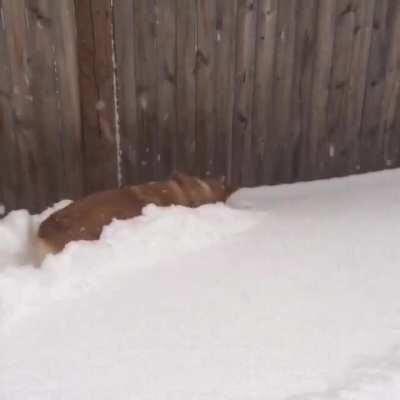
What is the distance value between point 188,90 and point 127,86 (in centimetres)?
36

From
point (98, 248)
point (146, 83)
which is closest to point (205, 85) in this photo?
point (146, 83)

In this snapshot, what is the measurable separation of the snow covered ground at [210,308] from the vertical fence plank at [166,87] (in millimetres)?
558

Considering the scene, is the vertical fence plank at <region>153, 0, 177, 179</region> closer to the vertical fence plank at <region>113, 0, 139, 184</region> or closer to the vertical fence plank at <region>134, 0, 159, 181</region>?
the vertical fence plank at <region>134, 0, 159, 181</region>

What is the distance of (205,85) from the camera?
421 cm

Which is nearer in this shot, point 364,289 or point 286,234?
point 364,289

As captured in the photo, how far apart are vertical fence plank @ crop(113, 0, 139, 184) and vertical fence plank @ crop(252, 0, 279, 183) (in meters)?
0.75

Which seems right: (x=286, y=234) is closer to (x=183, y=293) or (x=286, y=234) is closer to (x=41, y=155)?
(x=183, y=293)

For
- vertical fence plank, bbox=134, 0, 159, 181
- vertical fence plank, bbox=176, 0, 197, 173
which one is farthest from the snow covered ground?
vertical fence plank, bbox=134, 0, 159, 181

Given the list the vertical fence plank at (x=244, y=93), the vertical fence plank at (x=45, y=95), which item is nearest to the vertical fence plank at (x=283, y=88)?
the vertical fence plank at (x=244, y=93)

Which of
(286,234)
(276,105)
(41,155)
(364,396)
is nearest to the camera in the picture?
(364,396)

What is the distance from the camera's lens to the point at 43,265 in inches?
128

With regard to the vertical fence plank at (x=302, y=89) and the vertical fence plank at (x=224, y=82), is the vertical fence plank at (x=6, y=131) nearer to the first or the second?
the vertical fence plank at (x=224, y=82)

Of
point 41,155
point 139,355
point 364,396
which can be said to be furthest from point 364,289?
point 41,155

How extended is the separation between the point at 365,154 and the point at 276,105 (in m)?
0.75
